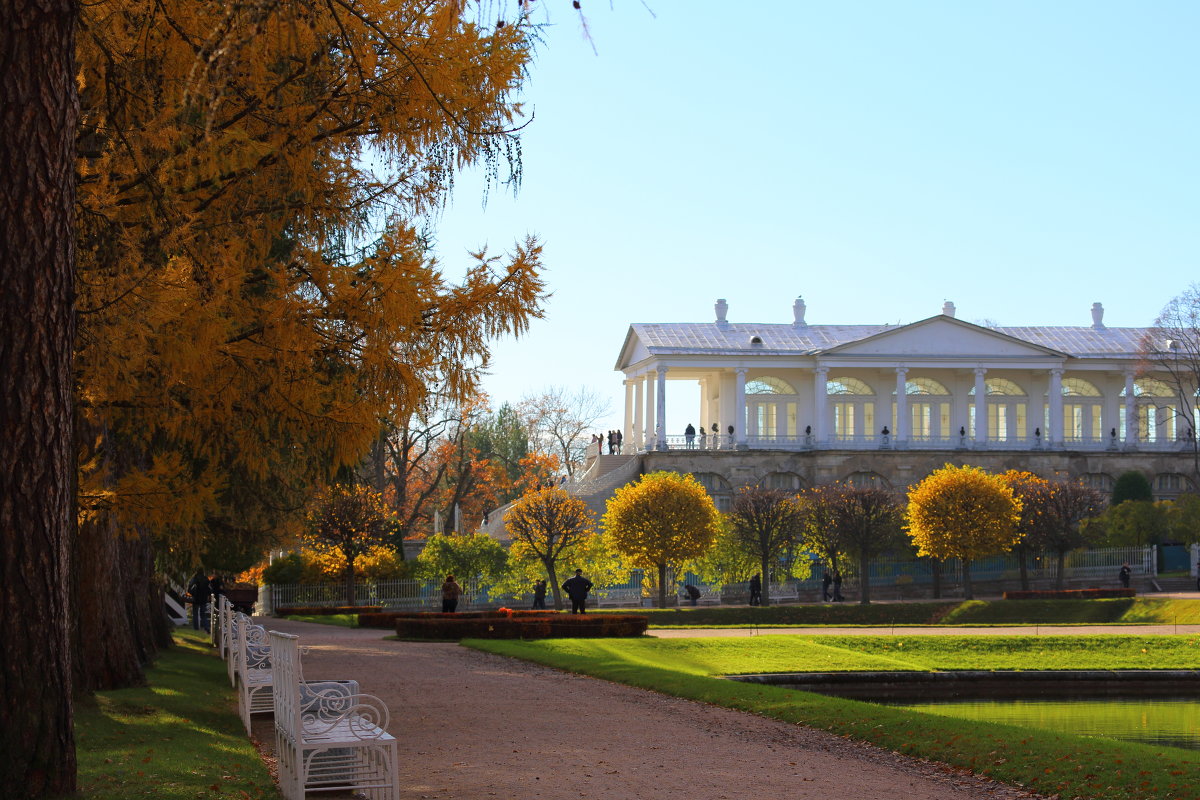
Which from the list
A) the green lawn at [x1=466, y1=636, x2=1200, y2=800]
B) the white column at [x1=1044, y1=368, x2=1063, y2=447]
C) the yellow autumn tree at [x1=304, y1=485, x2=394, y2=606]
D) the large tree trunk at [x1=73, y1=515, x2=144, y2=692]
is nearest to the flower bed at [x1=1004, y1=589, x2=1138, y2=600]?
the green lawn at [x1=466, y1=636, x2=1200, y2=800]

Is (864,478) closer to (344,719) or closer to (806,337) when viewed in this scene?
(806,337)

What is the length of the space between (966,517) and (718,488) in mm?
18259

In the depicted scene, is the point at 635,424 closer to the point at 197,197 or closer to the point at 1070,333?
the point at 1070,333

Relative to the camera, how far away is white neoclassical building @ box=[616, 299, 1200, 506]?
195 feet

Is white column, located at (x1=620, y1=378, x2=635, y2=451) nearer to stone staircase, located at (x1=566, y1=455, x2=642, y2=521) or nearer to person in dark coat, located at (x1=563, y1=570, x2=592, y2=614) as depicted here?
stone staircase, located at (x1=566, y1=455, x2=642, y2=521)

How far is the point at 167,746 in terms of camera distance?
32.2 feet

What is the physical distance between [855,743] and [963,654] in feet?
44.0

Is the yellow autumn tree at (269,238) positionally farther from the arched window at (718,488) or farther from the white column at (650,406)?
the white column at (650,406)

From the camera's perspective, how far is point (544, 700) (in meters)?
14.9

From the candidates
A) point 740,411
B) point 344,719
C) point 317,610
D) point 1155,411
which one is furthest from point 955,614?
point 1155,411

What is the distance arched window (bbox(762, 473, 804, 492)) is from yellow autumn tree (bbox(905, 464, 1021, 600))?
17.0 metres

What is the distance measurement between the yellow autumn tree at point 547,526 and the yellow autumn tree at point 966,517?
417 inches

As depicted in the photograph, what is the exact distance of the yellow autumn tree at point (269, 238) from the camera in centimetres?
873

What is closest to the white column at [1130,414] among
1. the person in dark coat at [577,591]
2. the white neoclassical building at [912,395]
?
the white neoclassical building at [912,395]
